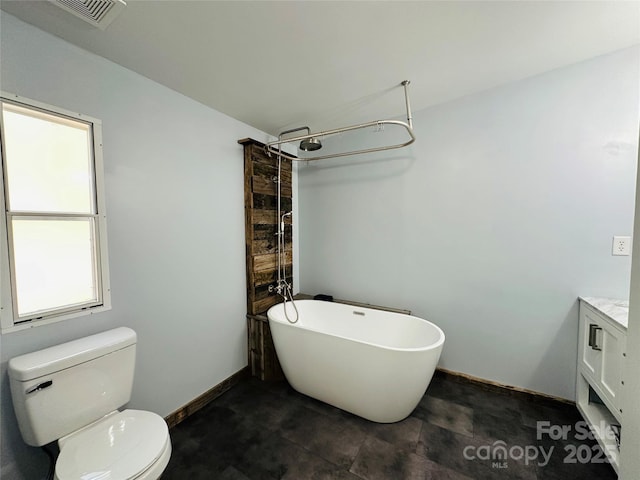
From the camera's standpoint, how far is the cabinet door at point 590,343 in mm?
1564

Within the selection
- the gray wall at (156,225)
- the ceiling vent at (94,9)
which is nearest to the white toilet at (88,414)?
the gray wall at (156,225)

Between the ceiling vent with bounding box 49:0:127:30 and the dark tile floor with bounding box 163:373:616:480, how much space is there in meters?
2.45

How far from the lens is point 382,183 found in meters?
2.47

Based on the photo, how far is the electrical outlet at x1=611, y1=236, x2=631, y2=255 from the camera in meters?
1.66

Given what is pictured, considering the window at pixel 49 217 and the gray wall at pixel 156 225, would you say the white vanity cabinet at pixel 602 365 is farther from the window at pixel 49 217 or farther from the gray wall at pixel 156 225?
the window at pixel 49 217

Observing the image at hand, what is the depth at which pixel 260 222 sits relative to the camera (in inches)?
97.5

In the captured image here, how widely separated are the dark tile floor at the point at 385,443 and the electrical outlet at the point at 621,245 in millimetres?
1223

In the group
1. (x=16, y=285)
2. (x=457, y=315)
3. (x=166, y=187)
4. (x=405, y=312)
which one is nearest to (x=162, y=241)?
(x=166, y=187)

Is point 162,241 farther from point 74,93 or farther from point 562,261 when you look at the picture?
point 562,261

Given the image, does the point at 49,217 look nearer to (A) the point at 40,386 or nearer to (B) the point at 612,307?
(A) the point at 40,386

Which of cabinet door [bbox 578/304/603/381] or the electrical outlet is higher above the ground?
the electrical outlet

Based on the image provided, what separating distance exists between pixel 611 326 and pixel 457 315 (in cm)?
92

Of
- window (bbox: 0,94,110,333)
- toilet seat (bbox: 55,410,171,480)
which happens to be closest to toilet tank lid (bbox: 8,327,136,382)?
window (bbox: 0,94,110,333)

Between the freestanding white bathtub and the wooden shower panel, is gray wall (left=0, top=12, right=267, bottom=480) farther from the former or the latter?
the freestanding white bathtub
